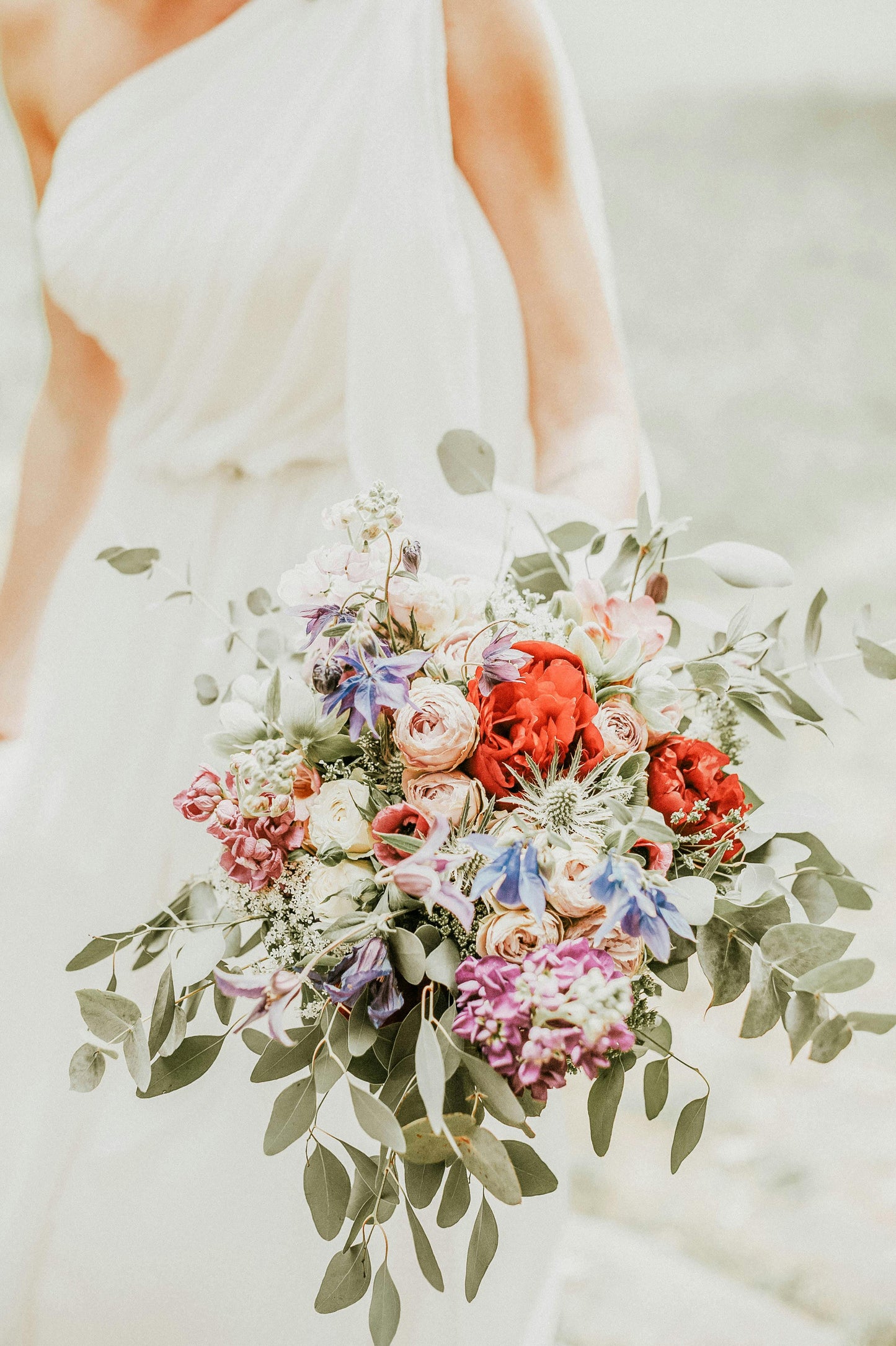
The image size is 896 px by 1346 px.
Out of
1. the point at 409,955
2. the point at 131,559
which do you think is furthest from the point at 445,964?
the point at 131,559

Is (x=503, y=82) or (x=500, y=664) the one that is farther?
(x=503, y=82)

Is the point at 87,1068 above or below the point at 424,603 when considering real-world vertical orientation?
below

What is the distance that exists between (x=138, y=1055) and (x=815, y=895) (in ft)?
1.32

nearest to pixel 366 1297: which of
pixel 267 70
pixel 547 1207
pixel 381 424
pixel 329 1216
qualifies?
pixel 547 1207

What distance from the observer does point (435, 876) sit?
504mm

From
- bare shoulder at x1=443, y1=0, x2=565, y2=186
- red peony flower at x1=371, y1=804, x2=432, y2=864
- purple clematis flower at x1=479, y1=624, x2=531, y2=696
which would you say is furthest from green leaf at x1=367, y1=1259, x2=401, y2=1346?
bare shoulder at x1=443, y1=0, x2=565, y2=186

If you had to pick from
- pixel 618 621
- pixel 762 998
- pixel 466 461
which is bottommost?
pixel 762 998

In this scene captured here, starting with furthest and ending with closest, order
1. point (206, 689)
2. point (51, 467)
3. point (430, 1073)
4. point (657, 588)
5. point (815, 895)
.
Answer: point (51, 467) < point (206, 689) < point (657, 588) < point (815, 895) < point (430, 1073)

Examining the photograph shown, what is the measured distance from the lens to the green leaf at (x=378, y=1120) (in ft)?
1.64

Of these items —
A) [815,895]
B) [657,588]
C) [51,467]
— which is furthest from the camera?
[51,467]

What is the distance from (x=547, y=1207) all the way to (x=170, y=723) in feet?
2.01

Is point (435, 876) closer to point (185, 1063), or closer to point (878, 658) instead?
point (185, 1063)

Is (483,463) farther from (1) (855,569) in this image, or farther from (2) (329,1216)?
(1) (855,569)

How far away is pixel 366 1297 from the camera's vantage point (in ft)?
2.78
